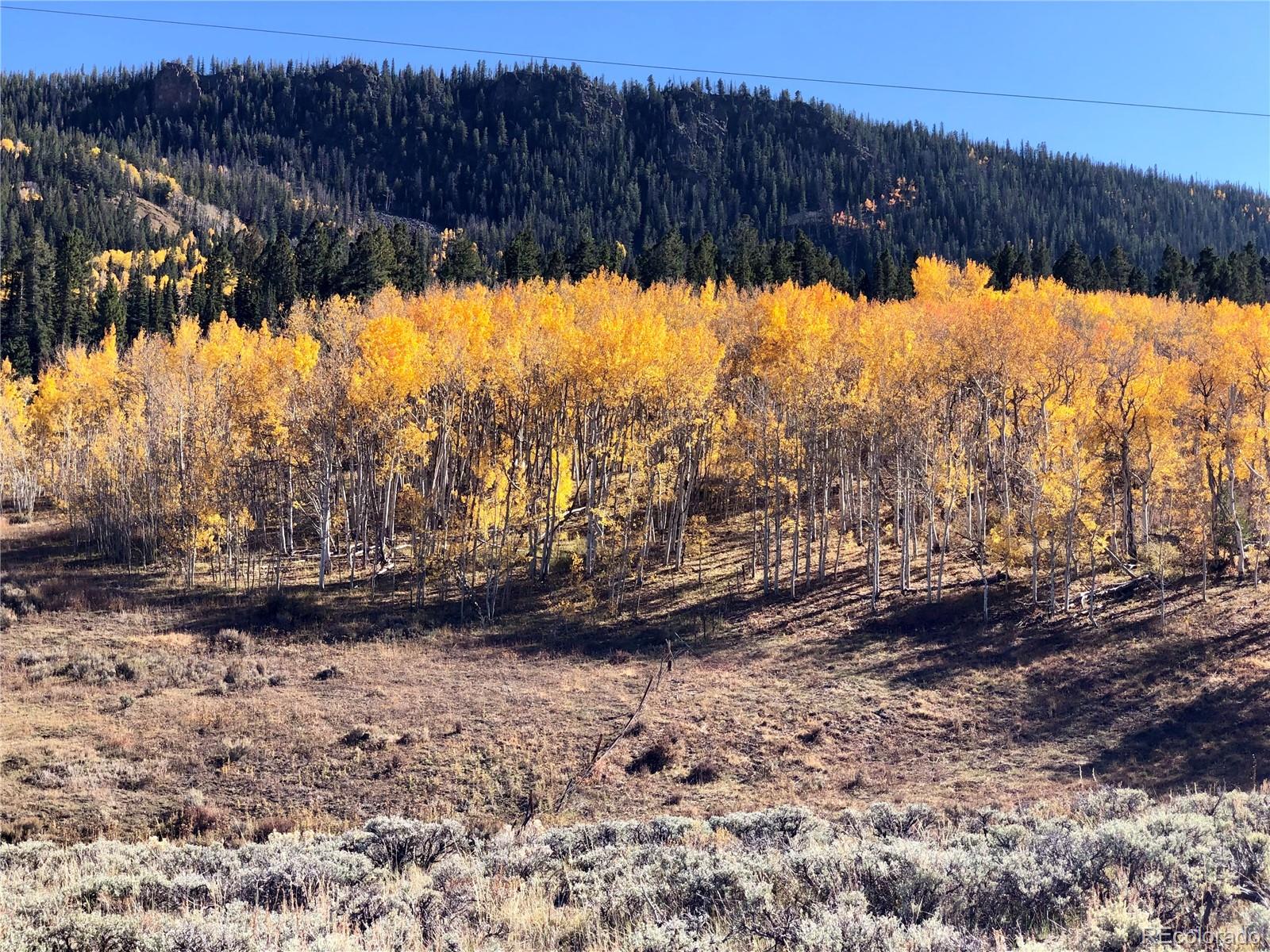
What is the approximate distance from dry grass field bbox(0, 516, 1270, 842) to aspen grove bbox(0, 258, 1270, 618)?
258cm

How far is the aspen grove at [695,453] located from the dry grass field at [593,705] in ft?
8.46

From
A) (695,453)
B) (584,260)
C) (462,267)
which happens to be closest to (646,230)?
(584,260)

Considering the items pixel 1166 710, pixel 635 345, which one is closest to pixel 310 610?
pixel 635 345

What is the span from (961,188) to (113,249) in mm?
155170

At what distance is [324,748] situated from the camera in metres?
21.3

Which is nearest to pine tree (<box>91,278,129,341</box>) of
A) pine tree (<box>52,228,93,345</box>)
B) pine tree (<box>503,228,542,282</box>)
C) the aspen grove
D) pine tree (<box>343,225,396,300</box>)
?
pine tree (<box>52,228,93,345</box>)

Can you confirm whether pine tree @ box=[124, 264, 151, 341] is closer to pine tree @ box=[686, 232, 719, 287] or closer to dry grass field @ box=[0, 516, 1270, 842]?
pine tree @ box=[686, 232, 719, 287]

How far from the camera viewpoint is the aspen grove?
1244 inches

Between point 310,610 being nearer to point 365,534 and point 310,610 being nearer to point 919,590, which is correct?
point 365,534

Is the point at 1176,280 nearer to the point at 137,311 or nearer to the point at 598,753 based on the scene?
the point at 598,753

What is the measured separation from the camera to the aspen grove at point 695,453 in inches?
1244

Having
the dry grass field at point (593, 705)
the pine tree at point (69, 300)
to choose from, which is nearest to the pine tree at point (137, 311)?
the pine tree at point (69, 300)

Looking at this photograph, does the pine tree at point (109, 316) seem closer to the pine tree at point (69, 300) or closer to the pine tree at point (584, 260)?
the pine tree at point (69, 300)

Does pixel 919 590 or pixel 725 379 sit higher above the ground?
pixel 725 379
